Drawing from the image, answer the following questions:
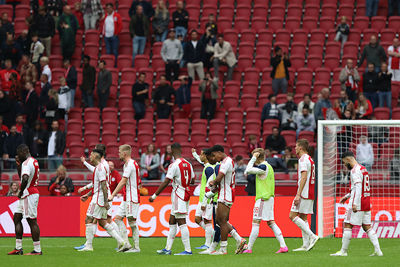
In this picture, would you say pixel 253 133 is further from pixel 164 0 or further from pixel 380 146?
pixel 164 0

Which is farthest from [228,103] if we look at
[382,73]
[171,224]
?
[171,224]

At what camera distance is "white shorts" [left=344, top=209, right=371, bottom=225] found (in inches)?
549

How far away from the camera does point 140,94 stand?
82.7 ft

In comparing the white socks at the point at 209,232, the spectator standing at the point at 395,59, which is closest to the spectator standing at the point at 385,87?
the spectator standing at the point at 395,59

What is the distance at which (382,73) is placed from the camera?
24781 millimetres

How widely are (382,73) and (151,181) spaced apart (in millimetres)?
8169

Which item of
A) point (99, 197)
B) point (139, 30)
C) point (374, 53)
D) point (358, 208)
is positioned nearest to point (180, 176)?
point (99, 197)

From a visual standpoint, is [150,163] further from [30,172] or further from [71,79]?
[30,172]

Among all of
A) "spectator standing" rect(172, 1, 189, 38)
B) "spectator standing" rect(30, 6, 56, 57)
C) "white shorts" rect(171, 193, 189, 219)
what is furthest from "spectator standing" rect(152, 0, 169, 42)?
"white shorts" rect(171, 193, 189, 219)

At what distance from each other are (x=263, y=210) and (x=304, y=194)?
1059 millimetres

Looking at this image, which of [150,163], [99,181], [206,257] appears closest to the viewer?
[206,257]

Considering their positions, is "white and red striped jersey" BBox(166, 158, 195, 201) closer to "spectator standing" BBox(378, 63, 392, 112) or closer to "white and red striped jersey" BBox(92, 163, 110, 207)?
"white and red striped jersey" BBox(92, 163, 110, 207)

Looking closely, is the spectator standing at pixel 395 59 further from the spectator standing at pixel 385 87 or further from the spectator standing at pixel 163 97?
the spectator standing at pixel 163 97

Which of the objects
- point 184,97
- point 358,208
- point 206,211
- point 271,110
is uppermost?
point 184,97
